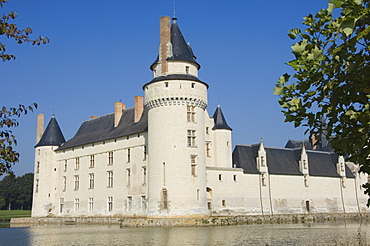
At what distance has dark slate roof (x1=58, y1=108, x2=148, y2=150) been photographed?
33.9 metres

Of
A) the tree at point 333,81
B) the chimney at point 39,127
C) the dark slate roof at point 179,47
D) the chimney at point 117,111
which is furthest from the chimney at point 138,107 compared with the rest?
the tree at point 333,81

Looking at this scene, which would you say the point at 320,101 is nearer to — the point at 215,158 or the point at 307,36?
the point at 307,36

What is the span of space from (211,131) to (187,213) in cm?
873

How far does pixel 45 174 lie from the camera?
39969 mm

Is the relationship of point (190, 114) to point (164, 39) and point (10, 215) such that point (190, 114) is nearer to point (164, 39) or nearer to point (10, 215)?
point (164, 39)

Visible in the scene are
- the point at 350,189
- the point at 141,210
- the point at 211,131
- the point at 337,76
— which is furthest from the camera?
the point at 350,189

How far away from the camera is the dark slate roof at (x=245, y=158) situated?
34.8m

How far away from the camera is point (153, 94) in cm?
2858

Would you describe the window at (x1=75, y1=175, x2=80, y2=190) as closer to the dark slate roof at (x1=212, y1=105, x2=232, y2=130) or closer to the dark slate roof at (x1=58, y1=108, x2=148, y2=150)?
the dark slate roof at (x1=58, y1=108, x2=148, y2=150)

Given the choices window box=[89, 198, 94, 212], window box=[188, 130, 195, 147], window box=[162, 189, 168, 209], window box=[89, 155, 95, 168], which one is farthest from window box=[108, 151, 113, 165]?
window box=[188, 130, 195, 147]

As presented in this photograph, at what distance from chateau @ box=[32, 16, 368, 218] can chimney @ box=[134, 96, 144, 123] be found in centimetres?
8

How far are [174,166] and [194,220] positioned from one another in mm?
3608

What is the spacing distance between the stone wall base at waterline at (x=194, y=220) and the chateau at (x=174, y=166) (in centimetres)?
137

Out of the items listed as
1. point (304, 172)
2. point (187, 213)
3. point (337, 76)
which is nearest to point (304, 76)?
point (337, 76)
